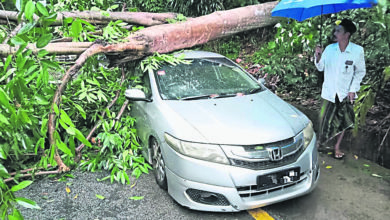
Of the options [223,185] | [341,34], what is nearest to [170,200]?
[223,185]

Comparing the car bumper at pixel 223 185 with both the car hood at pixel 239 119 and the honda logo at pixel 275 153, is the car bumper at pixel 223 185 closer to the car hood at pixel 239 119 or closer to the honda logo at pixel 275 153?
the honda logo at pixel 275 153

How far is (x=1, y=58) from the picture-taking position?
364cm

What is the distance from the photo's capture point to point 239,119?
3270 mm

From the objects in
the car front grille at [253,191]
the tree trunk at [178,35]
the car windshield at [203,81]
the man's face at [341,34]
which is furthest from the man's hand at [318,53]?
the tree trunk at [178,35]

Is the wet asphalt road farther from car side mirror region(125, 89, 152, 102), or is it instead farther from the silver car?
car side mirror region(125, 89, 152, 102)

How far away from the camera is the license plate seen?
2.93m

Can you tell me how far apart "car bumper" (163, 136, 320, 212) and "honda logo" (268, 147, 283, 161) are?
0.33 feet

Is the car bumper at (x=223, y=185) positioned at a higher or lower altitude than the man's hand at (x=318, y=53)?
lower

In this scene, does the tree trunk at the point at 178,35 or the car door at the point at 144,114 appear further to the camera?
the tree trunk at the point at 178,35

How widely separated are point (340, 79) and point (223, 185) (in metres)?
2.20

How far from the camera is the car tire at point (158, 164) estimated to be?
3.53m

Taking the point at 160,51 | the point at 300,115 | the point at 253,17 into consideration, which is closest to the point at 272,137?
the point at 300,115

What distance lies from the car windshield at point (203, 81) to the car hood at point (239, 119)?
0.18m

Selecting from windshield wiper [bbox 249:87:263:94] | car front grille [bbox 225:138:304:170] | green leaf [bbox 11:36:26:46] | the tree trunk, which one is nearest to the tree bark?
the tree trunk
